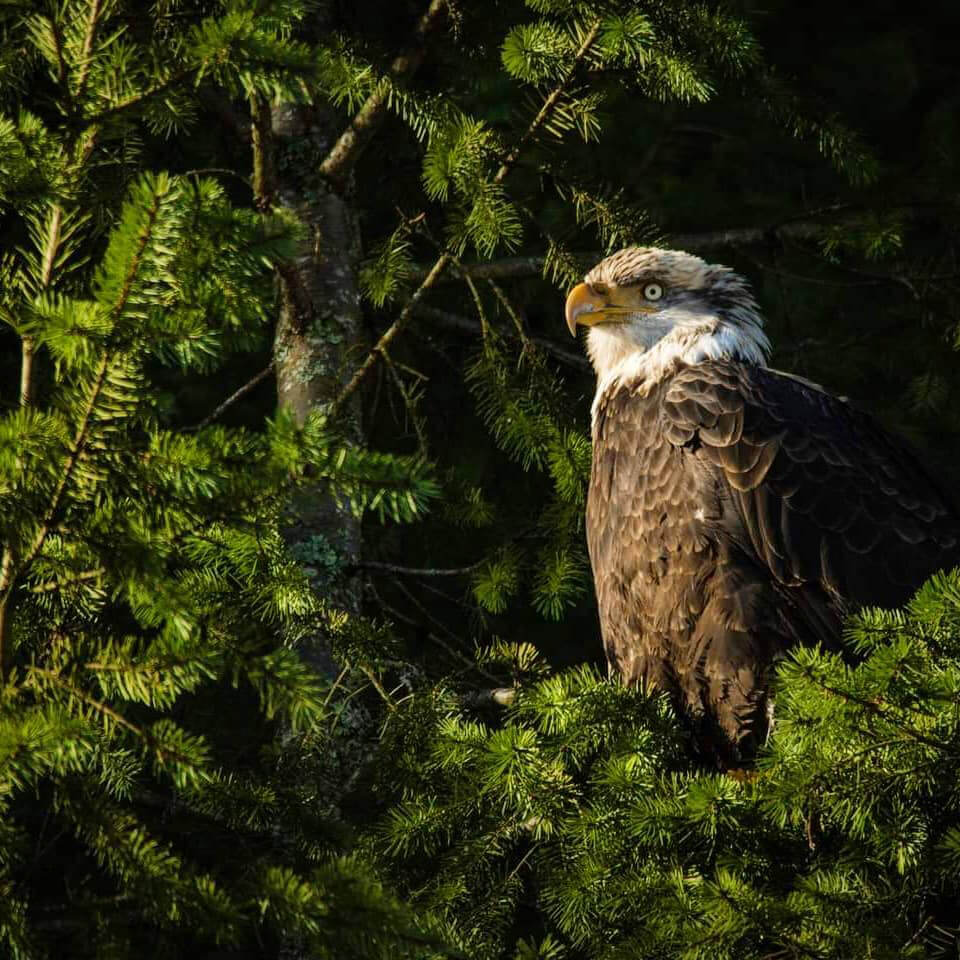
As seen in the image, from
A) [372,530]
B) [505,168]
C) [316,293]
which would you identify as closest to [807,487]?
[505,168]

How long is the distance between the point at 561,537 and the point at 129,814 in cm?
236

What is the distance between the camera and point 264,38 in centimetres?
189

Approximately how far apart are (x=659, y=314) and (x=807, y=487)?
0.95 m

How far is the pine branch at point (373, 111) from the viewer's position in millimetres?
3594

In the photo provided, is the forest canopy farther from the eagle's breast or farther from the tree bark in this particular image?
the eagle's breast

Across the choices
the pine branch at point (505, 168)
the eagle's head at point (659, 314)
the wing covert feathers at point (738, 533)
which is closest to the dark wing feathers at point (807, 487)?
the wing covert feathers at point (738, 533)

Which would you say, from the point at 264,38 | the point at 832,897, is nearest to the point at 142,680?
the point at 264,38

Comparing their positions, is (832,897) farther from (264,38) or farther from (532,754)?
(264,38)

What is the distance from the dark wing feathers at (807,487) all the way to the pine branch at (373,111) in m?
1.24

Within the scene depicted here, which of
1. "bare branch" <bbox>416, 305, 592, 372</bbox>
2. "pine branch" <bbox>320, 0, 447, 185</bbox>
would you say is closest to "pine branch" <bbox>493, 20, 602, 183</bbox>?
"pine branch" <bbox>320, 0, 447, 185</bbox>

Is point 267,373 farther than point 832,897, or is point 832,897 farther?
point 267,373

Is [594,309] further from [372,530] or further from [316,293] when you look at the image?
[372,530]

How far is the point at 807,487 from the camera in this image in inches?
145

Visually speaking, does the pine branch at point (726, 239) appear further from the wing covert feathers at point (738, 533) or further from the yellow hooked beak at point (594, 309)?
the wing covert feathers at point (738, 533)
